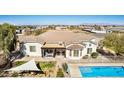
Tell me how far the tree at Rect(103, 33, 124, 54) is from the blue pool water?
289 millimetres

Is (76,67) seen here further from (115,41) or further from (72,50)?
(115,41)

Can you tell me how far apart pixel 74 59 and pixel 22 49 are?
A: 2.64ft

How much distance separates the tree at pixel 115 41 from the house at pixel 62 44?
0.55ft

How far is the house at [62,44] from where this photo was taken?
10.4 feet

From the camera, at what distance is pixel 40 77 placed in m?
3.21

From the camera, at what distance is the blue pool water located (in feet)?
10.4

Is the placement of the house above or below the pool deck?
above

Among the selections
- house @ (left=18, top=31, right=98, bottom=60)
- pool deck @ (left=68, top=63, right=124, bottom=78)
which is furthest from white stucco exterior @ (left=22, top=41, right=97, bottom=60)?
pool deck @ (left=68, top=63, right=124, bottom=78)

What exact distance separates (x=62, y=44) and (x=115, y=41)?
785 mm

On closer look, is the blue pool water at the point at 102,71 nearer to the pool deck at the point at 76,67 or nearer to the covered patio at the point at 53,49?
the pool deck at the point at 76,67

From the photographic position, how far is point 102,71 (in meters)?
Answer: 3.19

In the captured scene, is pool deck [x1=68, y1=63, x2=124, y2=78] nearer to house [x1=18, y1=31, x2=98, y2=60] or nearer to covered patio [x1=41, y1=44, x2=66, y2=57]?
house [x1=18, y1=31, x2=98, y2=60]
